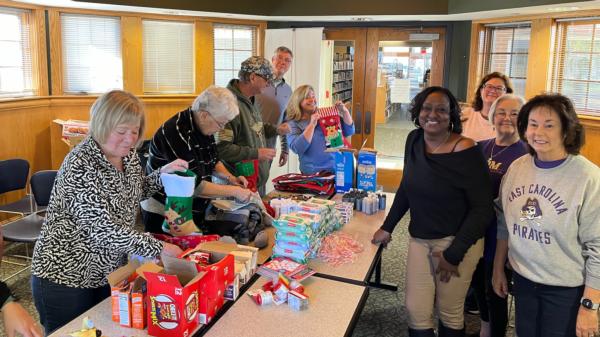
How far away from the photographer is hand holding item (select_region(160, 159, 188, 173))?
2289mm

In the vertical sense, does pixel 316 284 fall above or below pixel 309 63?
below

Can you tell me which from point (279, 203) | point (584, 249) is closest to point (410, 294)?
point (584, 249)

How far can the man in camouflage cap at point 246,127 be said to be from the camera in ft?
10.2

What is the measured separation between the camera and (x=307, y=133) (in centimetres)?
353

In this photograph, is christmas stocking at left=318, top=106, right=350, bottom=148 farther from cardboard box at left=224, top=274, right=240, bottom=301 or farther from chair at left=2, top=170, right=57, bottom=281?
chair at left=2, top=170, right=57, bottom=281

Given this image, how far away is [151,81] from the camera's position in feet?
21.3

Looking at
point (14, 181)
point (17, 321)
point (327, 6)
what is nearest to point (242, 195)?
point (17, 321)

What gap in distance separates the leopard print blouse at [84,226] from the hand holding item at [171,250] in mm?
48

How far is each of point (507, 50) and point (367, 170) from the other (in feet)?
11.7

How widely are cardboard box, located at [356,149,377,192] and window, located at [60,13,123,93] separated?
13.5 ft

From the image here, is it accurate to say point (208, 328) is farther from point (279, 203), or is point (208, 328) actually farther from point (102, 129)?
point (279, 203)

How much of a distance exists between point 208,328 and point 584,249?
1441mm

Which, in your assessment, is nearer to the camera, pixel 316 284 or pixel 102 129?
pixel 102 129

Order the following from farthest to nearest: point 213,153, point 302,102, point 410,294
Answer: point 302,102 → point 213,153 → point 410,294
